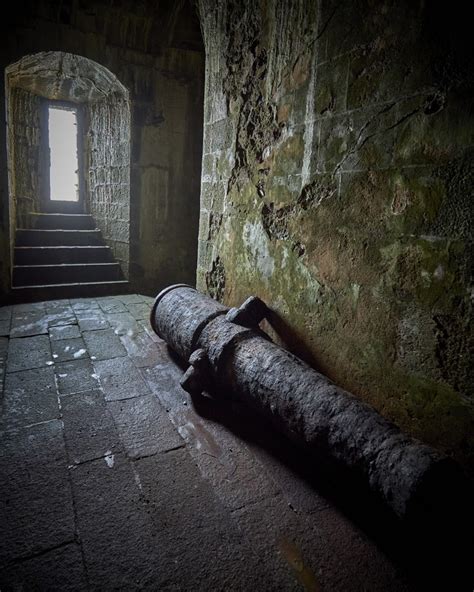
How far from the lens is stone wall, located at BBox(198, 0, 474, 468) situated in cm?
179

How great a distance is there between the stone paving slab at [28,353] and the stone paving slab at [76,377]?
213mm

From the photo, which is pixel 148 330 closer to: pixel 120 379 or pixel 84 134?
pixel 120 379

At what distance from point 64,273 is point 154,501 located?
16.4 feet

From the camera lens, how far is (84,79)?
6.01 meters

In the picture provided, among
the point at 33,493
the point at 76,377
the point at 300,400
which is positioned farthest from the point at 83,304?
the point at 300,400

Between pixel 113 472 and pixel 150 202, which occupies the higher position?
pixel 150 202

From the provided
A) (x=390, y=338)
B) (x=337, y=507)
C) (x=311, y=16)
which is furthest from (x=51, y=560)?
(x=311, y=16)

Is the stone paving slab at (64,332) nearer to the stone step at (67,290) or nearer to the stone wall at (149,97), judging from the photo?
the stone step at (67,290)

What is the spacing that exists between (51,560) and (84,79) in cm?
674

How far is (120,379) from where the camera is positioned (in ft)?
10.1

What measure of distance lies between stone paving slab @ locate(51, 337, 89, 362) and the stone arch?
262 cm

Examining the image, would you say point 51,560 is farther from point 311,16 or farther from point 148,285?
point 148,285

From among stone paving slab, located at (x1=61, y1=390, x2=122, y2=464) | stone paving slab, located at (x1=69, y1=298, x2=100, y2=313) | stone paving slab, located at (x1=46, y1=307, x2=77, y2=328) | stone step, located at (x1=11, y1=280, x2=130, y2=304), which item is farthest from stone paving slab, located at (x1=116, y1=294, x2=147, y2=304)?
stone paving slab, located at (x1=61, y1=390, x2=122, y2=464)

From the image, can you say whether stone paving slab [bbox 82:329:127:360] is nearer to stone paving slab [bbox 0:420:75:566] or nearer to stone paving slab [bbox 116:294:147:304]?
stone paving slab [bbox 0:420:75:566]
